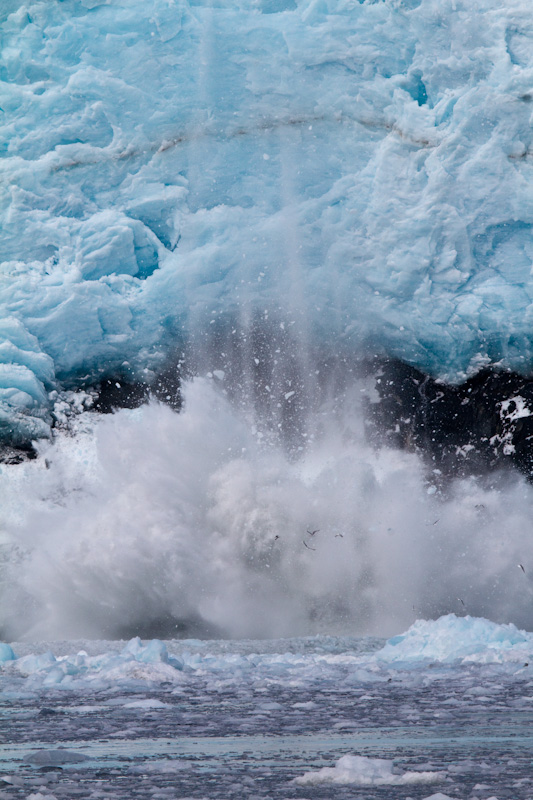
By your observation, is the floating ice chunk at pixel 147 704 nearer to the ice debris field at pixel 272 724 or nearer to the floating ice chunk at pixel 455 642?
the ice debris field at pixel 272 724

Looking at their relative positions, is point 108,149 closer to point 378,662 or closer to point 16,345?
point 16,345

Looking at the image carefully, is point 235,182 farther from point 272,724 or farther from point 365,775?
point 365,775

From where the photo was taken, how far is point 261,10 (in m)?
12.0

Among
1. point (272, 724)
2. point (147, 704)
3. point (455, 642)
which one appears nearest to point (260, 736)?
point (272, 724)

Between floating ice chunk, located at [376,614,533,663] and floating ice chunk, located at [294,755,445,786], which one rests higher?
floating ice chunk, located at [376,614,533,663]

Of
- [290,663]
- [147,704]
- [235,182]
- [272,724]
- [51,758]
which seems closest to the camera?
[51,758]

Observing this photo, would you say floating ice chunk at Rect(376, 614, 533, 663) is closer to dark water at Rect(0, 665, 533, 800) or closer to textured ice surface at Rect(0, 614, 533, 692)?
textured ice surface at Rect(0, 614, 533, 692)

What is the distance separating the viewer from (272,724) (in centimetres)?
430

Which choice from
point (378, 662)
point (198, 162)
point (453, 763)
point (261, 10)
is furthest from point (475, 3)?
point (453, 763)

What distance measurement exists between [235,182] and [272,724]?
9.46 metres

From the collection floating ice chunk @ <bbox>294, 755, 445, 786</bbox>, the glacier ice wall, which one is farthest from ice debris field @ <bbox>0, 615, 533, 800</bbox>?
the glacier ice wall

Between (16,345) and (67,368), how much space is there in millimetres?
939

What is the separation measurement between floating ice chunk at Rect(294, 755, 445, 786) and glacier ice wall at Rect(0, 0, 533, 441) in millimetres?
9353

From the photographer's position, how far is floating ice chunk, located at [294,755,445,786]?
2830mm
